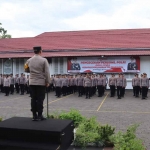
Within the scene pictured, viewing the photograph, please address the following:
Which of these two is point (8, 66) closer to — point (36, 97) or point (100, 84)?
point (100, 84)

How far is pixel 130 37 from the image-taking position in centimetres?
2423

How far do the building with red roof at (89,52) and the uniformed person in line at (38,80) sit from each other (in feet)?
50.5

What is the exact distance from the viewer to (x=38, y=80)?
5.07 metres

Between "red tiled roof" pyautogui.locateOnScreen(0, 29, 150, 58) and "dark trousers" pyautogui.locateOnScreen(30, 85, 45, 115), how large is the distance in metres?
15.7

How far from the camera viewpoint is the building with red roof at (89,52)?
66.7 feet

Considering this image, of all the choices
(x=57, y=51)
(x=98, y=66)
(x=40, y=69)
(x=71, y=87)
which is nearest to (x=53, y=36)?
(x=57, y=51)

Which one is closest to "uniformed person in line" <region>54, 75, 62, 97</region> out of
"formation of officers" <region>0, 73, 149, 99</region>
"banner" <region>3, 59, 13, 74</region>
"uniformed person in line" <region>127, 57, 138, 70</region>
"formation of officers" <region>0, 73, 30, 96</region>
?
"formation of officers" <region>0, 73, 149, 99</region>

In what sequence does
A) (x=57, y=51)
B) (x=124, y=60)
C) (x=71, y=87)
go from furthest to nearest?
(x=57, y=51) < (x=124, y=60) < (x=71, y=87)

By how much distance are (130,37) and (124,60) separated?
15.8 feet

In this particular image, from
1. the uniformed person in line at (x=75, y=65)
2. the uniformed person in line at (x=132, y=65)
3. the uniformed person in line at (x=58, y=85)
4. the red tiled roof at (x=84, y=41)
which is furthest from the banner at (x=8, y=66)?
the uniformed person in line at (x=132, y=65)

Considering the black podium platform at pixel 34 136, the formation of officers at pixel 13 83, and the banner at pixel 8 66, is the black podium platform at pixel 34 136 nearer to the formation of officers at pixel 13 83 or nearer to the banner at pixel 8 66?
the formation of officers at pixel 13 83

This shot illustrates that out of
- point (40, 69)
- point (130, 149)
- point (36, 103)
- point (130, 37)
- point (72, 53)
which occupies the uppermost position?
point (130, 37)

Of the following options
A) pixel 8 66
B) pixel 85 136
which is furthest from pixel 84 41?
pixel 85 136

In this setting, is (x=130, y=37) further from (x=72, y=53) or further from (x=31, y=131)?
(x=31, y=131)
